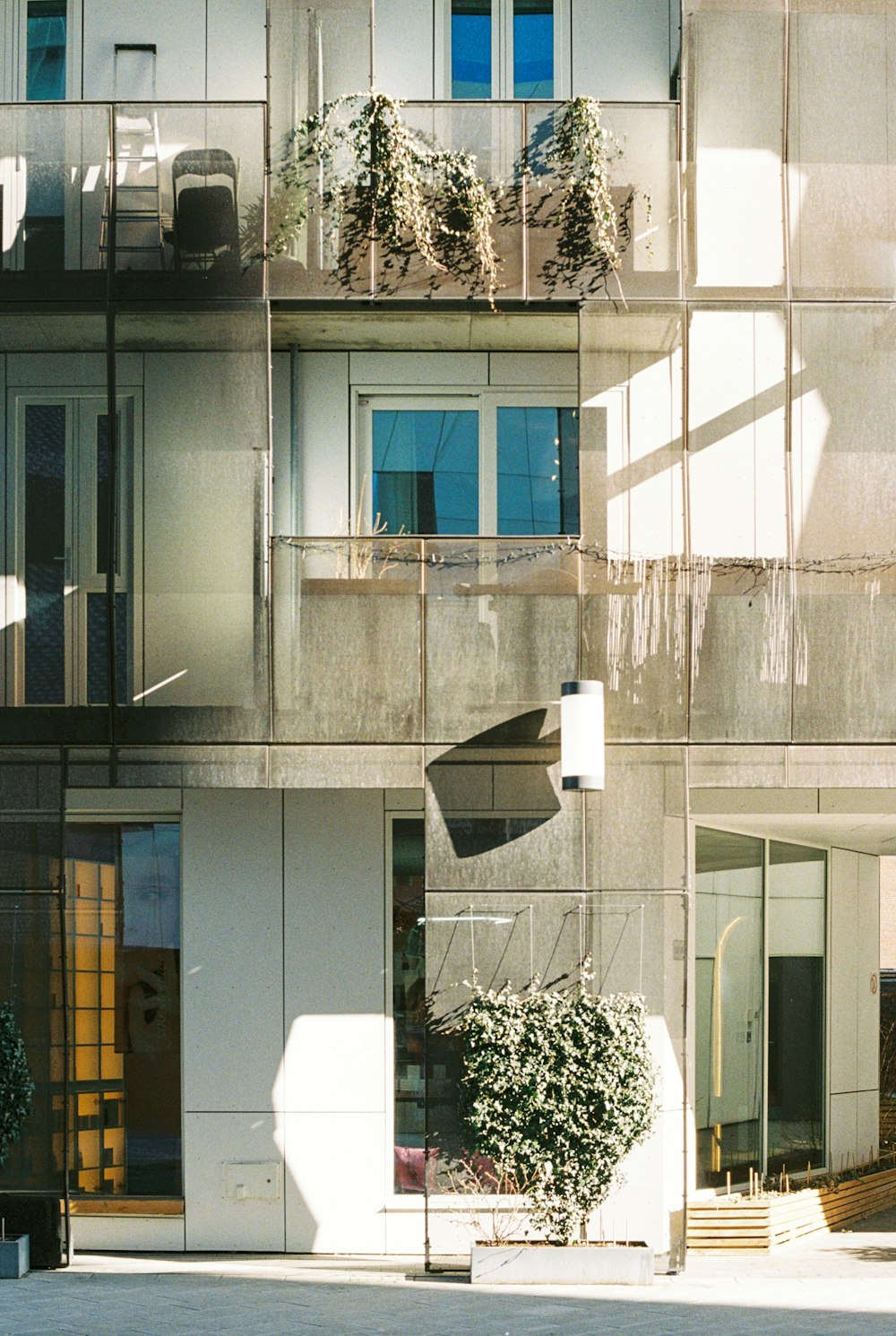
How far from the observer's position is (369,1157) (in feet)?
39.3

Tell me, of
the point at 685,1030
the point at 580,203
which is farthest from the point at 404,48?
the point at 685,1030

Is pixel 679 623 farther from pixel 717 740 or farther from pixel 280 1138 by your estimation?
pixel 280 1138

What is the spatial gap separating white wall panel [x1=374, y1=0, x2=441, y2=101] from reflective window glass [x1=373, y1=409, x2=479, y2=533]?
2.65m

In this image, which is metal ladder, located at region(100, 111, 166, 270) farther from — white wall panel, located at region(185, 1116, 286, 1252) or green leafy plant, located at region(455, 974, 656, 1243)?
white wall panel, located at region(185, 1116, 286, 1252)

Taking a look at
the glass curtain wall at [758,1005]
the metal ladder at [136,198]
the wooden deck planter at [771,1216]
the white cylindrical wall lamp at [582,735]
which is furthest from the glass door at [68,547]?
the wooden deck planter at [771,1216]

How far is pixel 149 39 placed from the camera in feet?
40.3

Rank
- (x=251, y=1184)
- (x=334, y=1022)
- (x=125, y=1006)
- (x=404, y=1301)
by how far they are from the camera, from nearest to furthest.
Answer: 1. (x=404, y=1301)
2. (x=251, y=1184)
3. (x=334, y=1022)
4. (x=125, y=1006)

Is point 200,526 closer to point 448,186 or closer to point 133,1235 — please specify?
point 448,186

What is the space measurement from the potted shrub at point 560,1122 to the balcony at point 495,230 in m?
5.40

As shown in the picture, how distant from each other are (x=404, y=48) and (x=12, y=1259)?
9824 millimetres

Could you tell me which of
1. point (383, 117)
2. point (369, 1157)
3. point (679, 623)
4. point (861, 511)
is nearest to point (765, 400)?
point (861, 511)

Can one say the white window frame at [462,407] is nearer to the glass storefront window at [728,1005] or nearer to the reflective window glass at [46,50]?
the reflective window glass at [46,50]

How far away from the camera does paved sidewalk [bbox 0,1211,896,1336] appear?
888cm

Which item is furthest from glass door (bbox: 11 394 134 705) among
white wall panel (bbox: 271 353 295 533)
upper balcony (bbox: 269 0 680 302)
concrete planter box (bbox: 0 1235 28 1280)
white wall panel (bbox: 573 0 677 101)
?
white wall panel (bbox: 573 0 677 101)
